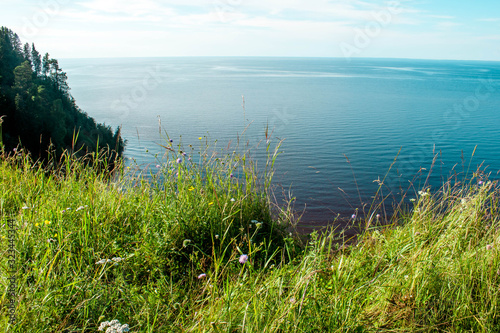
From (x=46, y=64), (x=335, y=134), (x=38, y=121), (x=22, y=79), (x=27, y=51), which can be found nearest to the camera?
(x=335, y=134)

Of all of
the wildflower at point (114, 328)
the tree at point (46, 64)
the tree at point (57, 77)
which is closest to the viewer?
the wildflower at point (114, 328)

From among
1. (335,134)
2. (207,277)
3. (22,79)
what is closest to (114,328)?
(207,277)

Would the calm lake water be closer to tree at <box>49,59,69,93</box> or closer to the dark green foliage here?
the dark green foliage

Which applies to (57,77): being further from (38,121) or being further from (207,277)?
(207,277)

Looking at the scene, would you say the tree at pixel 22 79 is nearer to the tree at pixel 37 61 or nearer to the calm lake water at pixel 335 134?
the calm lake water at pixel 335 134

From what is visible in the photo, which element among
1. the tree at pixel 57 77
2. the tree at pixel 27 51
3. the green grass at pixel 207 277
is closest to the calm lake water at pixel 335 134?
the green grass at pixel 207 277

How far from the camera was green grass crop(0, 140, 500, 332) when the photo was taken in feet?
7.89

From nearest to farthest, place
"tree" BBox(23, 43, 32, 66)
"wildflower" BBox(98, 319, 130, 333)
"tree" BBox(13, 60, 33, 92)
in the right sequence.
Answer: "wildflower" BBox(98, 319, 130, 333) → "tree" BBox(13, 60, 33, 92) → "tree" BBox(23, 43, 32, 66)

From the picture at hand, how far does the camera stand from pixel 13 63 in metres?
50.6

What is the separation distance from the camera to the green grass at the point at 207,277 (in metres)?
2.40

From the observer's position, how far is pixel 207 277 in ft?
10.7

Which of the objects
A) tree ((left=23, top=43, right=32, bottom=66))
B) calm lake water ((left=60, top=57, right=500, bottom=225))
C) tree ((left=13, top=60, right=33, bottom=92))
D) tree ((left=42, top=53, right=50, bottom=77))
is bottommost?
calm lake water ((left=60, top=57, right=500, bottom=225))

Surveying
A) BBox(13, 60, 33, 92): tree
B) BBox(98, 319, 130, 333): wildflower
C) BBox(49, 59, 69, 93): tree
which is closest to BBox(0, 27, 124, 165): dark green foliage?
BBox(13, 60, 33, 92): tree

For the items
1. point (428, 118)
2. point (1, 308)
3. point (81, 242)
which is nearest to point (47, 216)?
point (81, 242)
